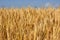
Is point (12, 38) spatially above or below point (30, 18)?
below

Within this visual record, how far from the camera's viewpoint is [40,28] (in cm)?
256

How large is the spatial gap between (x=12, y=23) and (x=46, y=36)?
53 centimetres

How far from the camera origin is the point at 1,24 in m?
Answer: 2.91

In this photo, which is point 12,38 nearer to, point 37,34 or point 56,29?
point 37,34

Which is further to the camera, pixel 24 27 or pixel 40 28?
pixel 24 27

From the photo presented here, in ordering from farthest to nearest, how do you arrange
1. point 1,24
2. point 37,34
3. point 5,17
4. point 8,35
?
1. point 5,17
2. point 1,24
3. point 8,35
4. point 37,34

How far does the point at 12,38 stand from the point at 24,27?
0.21 meters

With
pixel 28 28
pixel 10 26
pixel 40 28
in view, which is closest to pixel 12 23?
pixel 10 26

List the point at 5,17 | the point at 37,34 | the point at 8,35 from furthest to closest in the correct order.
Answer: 1. the point at 5,17
2. the point at 8,35
3. the point at 37,34

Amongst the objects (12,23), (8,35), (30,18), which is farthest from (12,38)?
(30,18)

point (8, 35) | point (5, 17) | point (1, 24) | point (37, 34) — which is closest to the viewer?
point (37, 34)

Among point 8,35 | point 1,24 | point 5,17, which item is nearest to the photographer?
point 8,35

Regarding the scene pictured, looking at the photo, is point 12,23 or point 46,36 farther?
point 12,23

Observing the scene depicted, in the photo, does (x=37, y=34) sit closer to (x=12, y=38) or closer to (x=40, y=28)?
(x=40, y=28)
